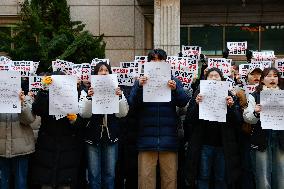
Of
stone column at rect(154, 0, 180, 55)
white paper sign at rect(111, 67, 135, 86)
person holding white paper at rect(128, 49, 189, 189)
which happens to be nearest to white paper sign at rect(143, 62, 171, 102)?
person holding white paper at rect(128, 49, 189, 189)

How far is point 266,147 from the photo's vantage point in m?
6.14

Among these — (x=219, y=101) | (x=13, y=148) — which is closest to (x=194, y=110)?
(x=219, y=101)

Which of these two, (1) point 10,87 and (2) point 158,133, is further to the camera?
(2) point 158,133

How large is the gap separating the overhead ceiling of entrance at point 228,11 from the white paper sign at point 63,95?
7.43 metres

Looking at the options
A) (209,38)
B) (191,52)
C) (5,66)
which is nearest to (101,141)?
(5,66)

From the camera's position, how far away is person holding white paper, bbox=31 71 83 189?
6.29 metres

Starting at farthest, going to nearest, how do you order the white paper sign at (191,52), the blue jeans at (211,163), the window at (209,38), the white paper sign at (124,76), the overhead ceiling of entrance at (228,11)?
the window at (209,38) < the overhead ceiling of entrance at (228,11) < the white paper sign at (191,52) < the white paper sign at (124,76) < the blue jeans at (211,163)

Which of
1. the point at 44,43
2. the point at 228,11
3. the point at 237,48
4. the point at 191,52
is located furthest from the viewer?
the point at 228,11

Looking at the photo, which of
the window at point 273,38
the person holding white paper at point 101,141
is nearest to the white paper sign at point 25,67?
the person holding white paper at point 101,141

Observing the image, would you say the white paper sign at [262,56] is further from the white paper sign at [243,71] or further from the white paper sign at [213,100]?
the white paper sign at [213,100]

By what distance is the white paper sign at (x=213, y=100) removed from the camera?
20.4 ft

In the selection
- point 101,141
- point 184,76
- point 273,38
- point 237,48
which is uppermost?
point 273,38

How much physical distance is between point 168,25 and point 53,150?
21.5 feet

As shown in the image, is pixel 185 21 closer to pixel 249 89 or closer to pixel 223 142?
pixel 249 89
